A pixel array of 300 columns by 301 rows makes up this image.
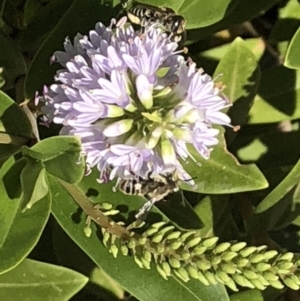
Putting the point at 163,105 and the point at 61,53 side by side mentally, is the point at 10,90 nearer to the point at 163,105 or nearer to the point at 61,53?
the point at 61,53

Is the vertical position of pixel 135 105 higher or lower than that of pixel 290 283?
higher

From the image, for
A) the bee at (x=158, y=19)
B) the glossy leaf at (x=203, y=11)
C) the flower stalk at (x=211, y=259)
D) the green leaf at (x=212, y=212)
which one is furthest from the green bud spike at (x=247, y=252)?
the glossy leaf at (x=203, y=11)

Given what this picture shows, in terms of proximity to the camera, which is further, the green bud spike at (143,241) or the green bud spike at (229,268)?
the green bud spike at (143,241)

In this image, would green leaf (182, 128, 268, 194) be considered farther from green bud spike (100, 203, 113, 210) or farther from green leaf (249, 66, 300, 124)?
green leaf (249, 66, 300, 124)

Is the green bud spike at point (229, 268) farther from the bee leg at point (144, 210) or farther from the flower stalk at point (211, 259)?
the bee leg at point (144, 210)

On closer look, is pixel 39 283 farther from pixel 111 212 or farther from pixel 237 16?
pixel 237 16

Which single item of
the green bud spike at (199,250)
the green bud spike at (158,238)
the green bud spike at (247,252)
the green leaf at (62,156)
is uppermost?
the green leaf at (62,156)

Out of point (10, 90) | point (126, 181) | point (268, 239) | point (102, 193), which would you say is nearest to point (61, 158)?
point (126, 181)

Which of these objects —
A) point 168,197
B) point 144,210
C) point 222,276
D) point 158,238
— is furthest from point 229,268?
point 168,197
